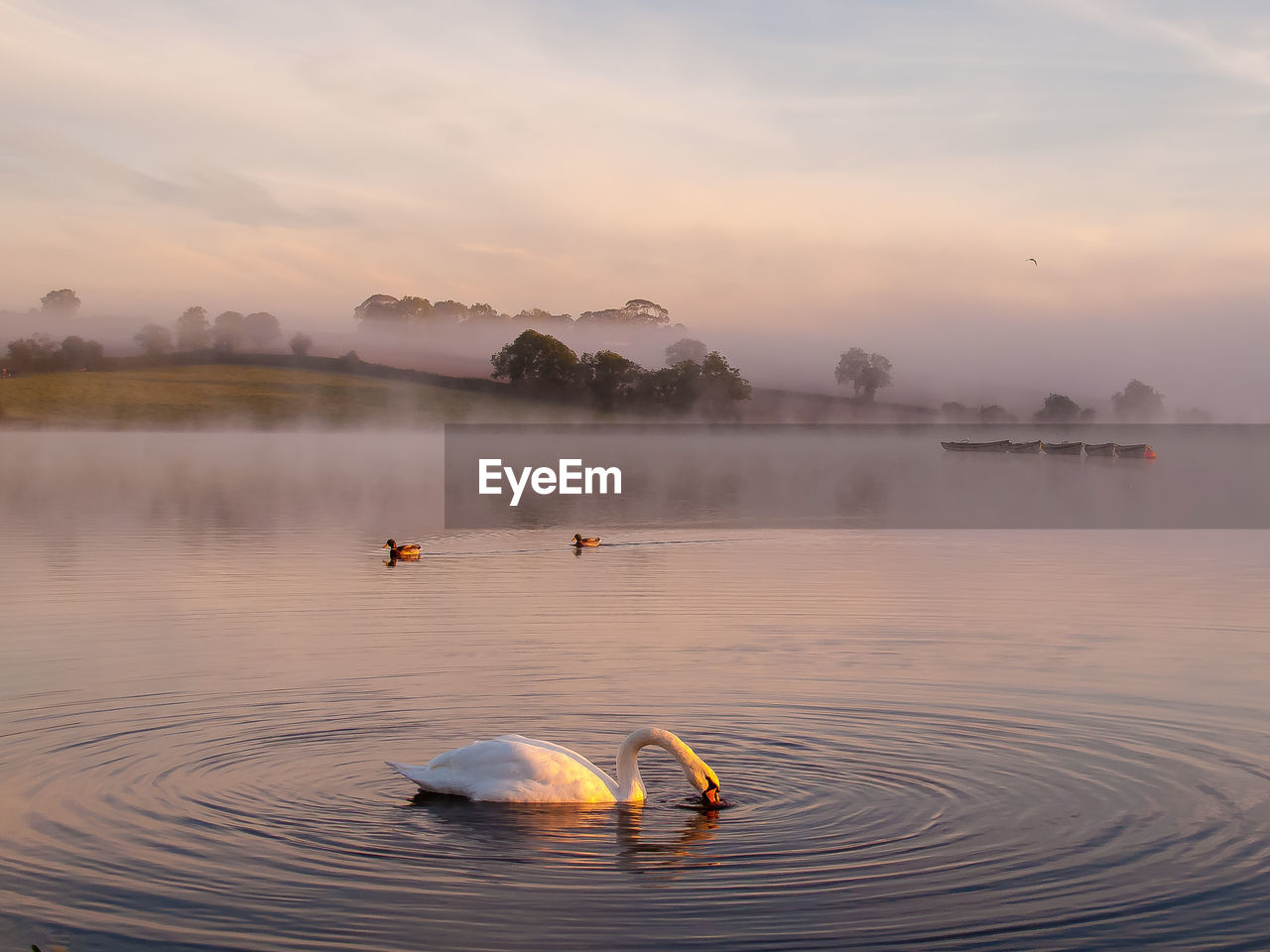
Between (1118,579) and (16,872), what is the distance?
33250mm

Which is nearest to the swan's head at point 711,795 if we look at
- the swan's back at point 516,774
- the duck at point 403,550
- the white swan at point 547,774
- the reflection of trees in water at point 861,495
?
the white swan at point 547,774

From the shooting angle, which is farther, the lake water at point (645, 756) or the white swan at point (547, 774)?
the white swan at point (547, 774)

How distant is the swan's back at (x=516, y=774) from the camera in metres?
16.8

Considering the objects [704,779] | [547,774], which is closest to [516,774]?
[547,774]

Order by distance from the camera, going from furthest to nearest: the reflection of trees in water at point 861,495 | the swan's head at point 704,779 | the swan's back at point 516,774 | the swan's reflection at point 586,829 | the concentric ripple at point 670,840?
the reflection of trees in water at point 861,495
the swan's back at point 516,774
the swan's head at point 704,779
the swan's reflection at point 586,829
the concentric ripple at point 670,840

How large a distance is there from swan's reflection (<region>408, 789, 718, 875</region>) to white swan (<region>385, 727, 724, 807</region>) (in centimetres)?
13

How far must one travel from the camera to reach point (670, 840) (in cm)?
1561

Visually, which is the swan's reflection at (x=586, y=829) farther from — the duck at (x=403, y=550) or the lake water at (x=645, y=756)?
the duck at (x=403, y=550)

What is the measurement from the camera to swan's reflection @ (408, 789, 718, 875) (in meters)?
15.0

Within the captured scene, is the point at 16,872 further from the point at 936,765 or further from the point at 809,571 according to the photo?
the point at 809,571

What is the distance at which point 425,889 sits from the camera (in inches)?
547

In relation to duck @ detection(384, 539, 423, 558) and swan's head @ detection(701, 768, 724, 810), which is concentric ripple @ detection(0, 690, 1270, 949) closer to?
swan's head @ detection(701, 768, 724, 810)

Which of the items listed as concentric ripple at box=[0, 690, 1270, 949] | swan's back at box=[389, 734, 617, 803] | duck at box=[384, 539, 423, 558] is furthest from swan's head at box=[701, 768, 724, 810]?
duck at box=[384, 539, 423, 558]

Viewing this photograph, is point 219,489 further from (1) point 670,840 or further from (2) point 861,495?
(1) point 670,840
